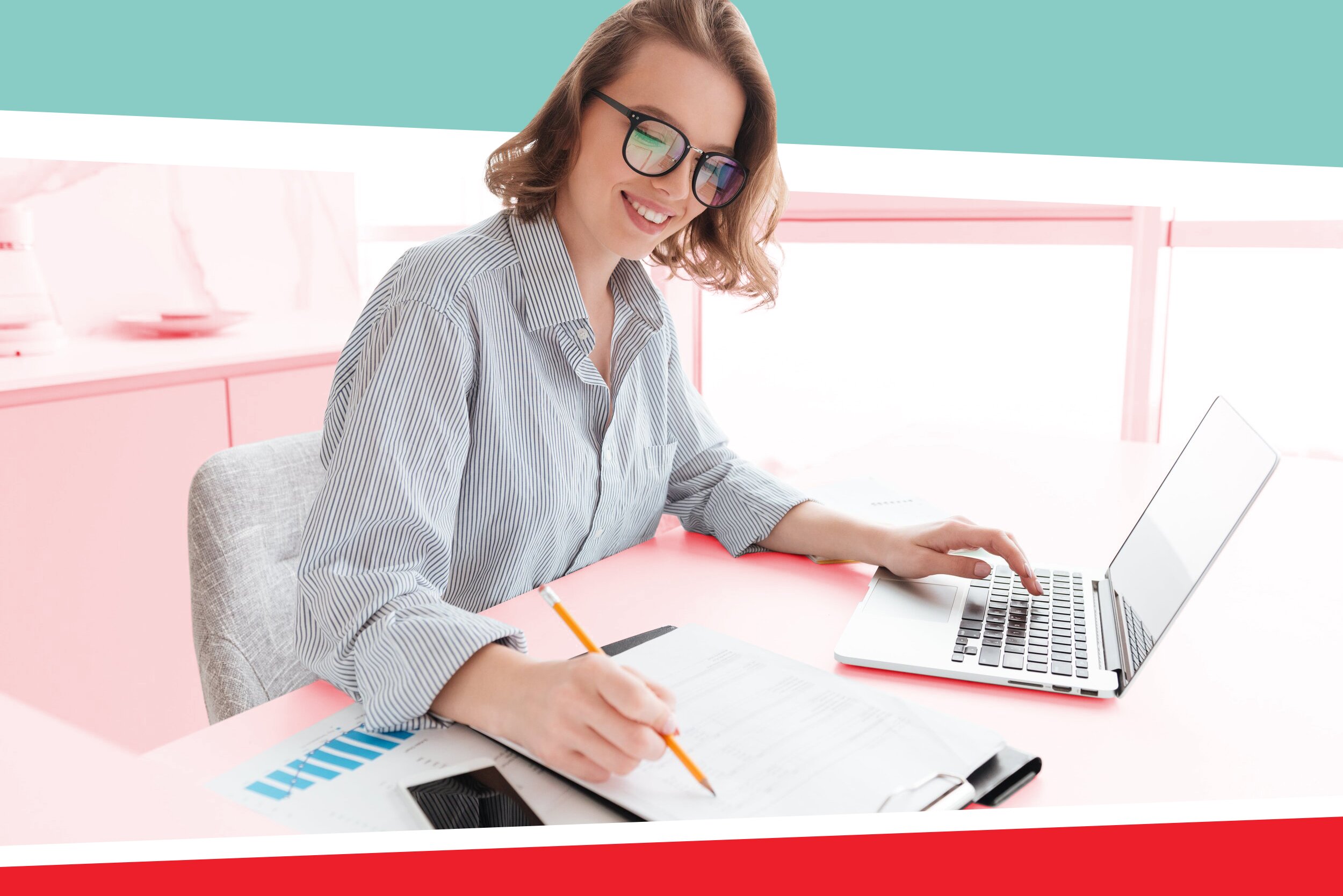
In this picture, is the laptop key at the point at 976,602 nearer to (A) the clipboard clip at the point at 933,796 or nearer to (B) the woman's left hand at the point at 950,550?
(B) the woman's left hand at the point at 950,550

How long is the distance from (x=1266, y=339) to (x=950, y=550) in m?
2.49

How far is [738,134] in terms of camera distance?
4.33 ft

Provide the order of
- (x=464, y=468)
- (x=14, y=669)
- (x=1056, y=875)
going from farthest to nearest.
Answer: (x=14, y=669), (x=464, y=468), (x=1056, y=875)

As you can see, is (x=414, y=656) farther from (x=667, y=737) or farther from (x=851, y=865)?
(x=851, y=865)

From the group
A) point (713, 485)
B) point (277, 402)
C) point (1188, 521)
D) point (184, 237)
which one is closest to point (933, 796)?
point (1188, 521)

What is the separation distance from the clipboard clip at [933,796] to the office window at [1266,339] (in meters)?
2.63

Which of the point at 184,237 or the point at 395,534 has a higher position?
the point at 184,237

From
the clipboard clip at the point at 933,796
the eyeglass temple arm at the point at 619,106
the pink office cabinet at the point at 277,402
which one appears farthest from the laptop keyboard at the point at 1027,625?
the pink office cabinet at the point at 277,402

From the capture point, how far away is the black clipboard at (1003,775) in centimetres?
76

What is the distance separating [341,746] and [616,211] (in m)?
0.72

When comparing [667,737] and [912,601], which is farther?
[912,601]

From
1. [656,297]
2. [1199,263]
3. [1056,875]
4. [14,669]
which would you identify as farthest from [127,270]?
[1199,263]

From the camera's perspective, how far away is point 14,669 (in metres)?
2.15

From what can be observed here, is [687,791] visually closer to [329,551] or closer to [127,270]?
[329,551]
